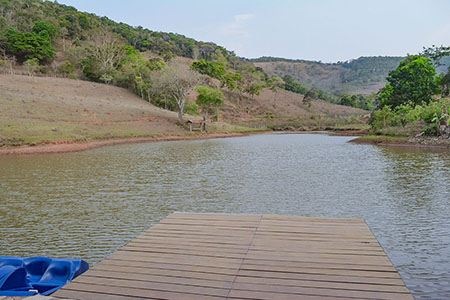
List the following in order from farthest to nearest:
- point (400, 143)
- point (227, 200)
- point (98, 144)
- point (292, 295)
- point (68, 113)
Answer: point (68, 113), point (98, 144), point (400, 143), point (227, 200), point (292, 295)

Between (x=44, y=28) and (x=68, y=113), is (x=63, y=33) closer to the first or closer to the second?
(x=44, y=28)

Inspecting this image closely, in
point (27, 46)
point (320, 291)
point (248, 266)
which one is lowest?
point (248, 266)

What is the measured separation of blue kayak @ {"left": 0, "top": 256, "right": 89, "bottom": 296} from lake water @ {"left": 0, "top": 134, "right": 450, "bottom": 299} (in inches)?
52.9

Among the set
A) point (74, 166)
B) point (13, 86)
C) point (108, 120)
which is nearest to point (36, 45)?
point (13, 86)

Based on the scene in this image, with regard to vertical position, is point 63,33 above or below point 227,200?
above

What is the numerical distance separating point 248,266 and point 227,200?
7201mm

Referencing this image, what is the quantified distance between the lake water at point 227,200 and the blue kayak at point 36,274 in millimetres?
1345

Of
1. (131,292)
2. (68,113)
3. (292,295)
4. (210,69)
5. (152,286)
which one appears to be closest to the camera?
(292,295)

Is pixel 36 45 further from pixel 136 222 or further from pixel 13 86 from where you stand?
pixel 136 222

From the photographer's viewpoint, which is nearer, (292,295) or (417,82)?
(292,295)

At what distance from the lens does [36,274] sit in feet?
20.1

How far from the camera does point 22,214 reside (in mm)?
10992

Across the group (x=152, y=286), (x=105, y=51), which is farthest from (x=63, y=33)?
(x=152, y=286)

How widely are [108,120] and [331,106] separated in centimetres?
8383
